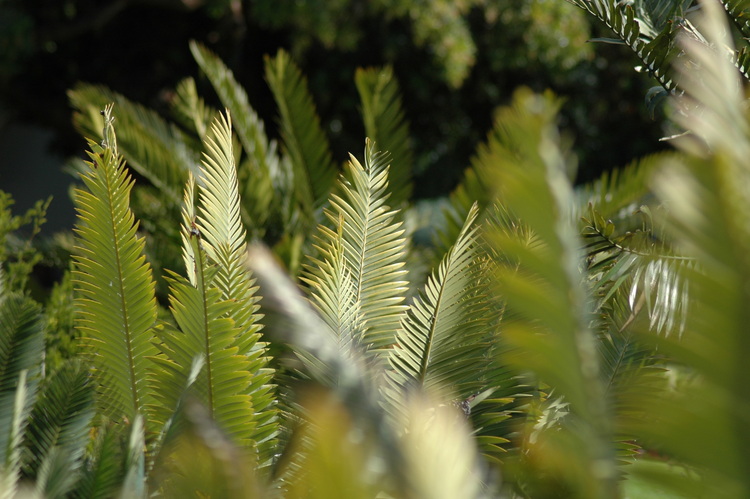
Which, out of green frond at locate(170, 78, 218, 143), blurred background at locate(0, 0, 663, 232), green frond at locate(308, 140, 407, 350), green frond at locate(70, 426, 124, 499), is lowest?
green frond at locate(70, 426, 124, 499)

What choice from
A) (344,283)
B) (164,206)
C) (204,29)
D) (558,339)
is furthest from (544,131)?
(204,29)

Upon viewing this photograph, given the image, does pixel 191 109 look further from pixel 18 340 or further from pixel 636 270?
pixel 636 270

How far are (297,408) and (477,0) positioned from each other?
21.8 feet

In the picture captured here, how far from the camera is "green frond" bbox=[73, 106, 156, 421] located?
2.10 m

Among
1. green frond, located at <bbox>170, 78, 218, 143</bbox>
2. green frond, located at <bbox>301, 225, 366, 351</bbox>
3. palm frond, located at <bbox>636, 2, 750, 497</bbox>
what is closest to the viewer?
palm frond, located at <bbox>636, 2, 750, 497</bbox>

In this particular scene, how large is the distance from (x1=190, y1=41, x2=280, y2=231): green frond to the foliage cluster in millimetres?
1489

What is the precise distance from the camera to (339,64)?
9.61 metres

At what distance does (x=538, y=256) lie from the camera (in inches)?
39.5

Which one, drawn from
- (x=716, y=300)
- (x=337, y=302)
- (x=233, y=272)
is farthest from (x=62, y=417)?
(x=716, y=300)

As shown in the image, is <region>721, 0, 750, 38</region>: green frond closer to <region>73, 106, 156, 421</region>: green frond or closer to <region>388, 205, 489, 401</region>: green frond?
<region>388, 205, 489, 401</region>: green frond

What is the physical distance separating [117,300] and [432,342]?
0.96m

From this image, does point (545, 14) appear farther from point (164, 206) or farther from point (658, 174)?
point (658, 174)

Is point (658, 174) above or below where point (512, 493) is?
above

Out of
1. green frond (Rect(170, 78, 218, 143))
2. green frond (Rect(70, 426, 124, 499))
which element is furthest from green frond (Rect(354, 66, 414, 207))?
green frond (Rect(70, 426, 124, 499))
